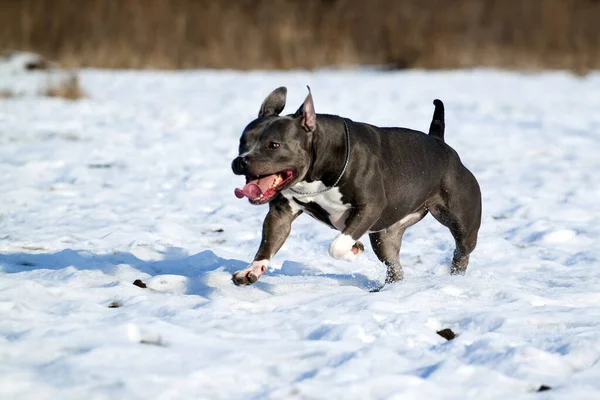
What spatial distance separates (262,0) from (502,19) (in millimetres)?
5813

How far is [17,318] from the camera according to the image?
4098 millimetres

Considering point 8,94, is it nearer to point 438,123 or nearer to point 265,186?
point 438,123

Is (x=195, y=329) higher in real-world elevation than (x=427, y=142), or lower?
lower

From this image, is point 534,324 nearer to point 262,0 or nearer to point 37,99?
point 37,99

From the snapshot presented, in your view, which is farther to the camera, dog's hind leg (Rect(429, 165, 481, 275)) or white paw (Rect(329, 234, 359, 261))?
dog's hind leg (Rect(429, 165, 481, 275))

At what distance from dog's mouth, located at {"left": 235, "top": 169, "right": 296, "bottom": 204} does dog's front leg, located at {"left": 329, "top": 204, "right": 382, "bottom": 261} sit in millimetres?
438

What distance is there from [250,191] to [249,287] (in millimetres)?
625

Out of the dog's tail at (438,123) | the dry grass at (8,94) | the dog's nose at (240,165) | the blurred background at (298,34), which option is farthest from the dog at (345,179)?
the blurred background at (298,34)

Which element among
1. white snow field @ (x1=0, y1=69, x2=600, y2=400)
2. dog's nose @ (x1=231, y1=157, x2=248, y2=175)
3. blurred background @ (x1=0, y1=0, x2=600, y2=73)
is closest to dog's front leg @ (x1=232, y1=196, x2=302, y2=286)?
white snow field @ (x1=0, y1=69, x2=600, y2=400)

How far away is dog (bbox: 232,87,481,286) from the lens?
4914 millimetres

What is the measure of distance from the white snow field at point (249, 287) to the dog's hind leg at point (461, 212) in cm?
23

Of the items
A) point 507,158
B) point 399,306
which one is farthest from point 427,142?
point 507,158

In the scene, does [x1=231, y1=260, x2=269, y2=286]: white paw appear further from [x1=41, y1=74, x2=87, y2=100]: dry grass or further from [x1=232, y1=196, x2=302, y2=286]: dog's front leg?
[x1=41, y1=74, x2=87, y2=100]: dry grass

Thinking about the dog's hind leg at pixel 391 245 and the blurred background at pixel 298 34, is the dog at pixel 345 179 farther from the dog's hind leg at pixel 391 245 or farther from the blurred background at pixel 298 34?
the blurred background at pixel 298 34
